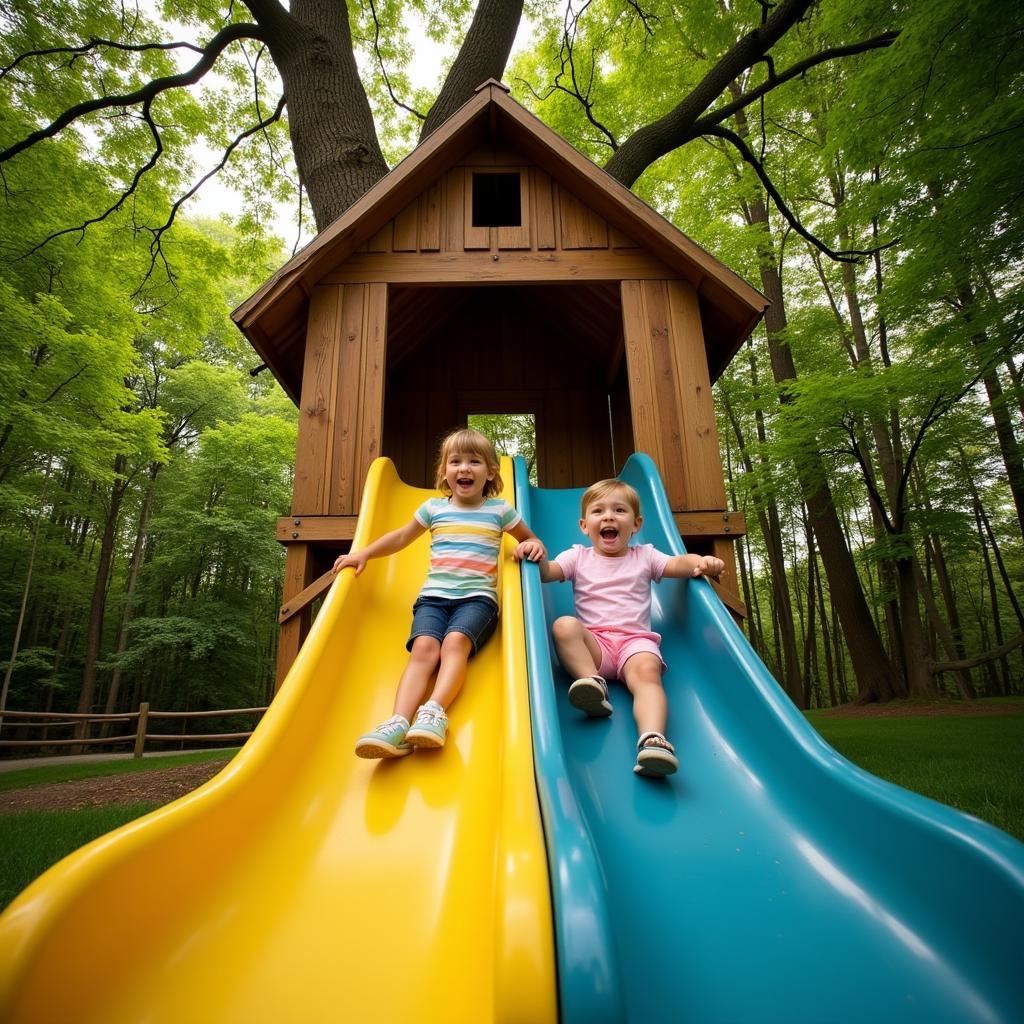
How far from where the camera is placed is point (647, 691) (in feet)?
8.02

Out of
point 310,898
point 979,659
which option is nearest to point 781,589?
point 979,659

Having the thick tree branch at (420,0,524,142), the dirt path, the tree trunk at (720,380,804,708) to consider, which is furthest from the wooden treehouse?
the tree trunk at (720,380,804,708)

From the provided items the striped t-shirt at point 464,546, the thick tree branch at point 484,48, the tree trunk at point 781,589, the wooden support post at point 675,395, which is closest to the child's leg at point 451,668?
the striped t-shirt at point 464,546

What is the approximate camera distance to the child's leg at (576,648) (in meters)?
2.62

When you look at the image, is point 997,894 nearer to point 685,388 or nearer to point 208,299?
point 685,388

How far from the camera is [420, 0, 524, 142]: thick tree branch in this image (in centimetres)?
758

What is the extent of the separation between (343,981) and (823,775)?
159 cm

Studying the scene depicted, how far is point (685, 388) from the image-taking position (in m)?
4.76

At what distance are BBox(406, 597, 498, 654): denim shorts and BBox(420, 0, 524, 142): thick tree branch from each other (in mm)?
7361

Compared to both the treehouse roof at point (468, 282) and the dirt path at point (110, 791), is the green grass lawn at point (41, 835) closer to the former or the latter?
the dirt path at point (110, 791)

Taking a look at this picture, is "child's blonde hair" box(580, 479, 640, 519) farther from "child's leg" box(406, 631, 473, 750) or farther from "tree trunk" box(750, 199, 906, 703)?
"tree trunk" box(750, 199, 906, 703)

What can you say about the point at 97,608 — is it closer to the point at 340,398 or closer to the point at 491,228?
the point at 340,398

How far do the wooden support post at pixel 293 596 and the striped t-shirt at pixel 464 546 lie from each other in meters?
1.54

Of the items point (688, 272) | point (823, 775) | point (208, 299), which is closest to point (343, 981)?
point (823, 775)
